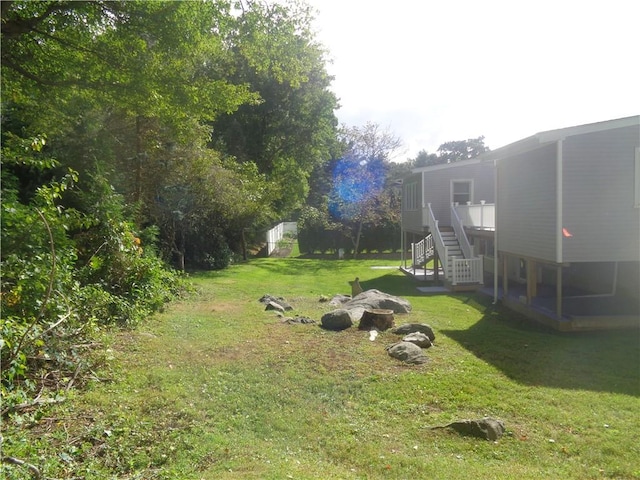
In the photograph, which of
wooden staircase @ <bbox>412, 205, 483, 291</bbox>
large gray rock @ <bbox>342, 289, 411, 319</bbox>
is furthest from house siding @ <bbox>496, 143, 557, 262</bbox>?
large gray rock @ <bbox>342, 289, 411, 319</bbox>

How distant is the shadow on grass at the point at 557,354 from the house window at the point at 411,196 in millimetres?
10381

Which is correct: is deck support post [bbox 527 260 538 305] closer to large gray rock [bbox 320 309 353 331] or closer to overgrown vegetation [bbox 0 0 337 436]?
large gray rock [bbox 320 309 353 331]

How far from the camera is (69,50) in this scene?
945cm

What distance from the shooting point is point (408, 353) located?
7504 millimetres

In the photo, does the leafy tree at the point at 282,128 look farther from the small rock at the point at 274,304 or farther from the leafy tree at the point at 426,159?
the leafy tree at the point at 426,159

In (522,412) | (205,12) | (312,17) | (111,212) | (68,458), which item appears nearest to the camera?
(68,458)

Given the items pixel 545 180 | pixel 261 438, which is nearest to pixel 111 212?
pixel 261 438

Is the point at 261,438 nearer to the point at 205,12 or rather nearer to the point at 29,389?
the point at 29,389

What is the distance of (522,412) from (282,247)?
3289cm

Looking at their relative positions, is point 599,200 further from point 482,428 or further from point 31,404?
point 31,404

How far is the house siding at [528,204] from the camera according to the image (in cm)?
1060

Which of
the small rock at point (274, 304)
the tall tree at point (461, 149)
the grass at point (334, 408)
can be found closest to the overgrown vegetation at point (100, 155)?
the grass at point (334, 408)

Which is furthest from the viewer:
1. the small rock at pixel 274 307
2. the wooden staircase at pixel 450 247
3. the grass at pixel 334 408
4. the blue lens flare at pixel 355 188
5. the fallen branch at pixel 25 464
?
the blue lens flare at pixel 355 188

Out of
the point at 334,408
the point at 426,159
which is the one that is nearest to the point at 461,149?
the point at 426,159
